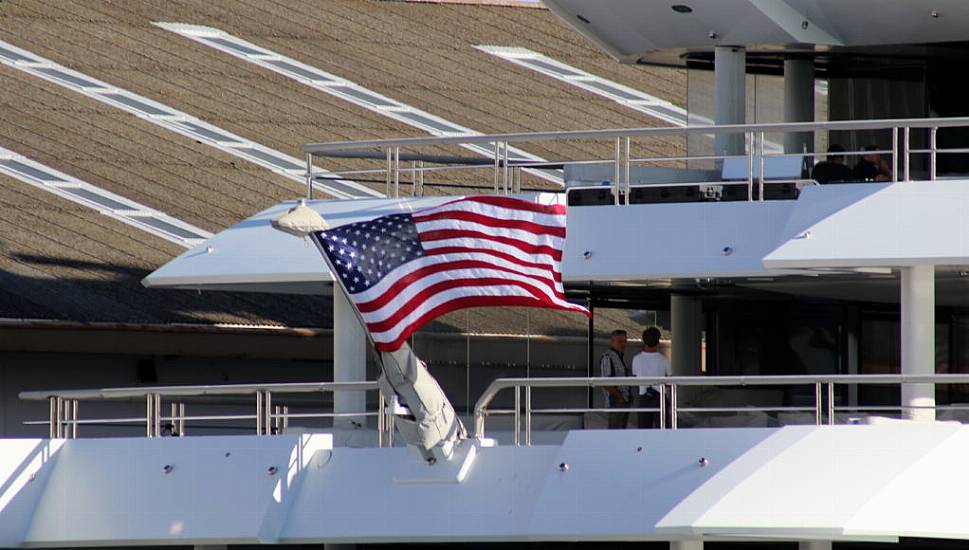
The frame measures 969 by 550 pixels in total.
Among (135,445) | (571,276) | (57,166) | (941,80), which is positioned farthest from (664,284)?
(57,166)

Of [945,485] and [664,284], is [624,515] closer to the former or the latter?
[945,485]

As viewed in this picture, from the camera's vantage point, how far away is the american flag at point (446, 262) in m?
18.0

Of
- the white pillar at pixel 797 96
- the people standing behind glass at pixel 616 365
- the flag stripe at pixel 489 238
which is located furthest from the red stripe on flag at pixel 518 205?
the white pillar at pixel 797 96

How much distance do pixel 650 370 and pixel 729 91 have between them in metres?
4.62

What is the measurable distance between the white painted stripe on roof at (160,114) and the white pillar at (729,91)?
315 inches

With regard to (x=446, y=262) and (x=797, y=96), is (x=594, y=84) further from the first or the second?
(x=446, y=262)

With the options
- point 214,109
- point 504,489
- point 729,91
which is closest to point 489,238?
point 504,489

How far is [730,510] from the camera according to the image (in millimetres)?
18672

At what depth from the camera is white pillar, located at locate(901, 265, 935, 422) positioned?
65.1ft

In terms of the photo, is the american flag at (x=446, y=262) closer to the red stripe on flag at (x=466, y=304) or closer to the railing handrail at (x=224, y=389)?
the red stripe on flag at (x=466, y=304)

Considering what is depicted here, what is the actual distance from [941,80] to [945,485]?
295 inches

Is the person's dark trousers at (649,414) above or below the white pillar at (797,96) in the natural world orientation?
below

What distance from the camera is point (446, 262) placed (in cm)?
1812

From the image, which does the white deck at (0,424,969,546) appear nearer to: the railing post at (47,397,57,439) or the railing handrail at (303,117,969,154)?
the railing post at (47,397,57,439)
